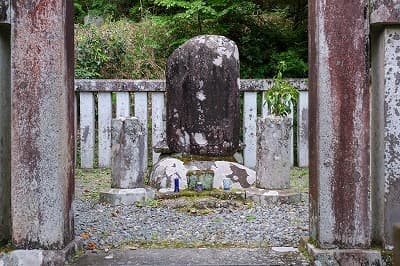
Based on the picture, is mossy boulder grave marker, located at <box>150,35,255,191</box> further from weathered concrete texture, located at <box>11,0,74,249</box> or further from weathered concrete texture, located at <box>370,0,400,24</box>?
weathered concrete texture, located at <box>370,0,400,24</box>

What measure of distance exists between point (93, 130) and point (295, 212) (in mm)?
5157

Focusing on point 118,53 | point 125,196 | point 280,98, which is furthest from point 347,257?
point 118,53

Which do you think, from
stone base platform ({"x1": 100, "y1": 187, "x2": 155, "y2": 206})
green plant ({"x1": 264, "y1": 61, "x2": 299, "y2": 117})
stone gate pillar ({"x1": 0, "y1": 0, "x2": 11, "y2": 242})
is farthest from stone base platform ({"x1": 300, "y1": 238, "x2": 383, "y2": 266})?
green plant ({"x1": 264, "y1": 61, "x2": 299, "y2": 117})

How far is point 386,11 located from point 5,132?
2.66 metres

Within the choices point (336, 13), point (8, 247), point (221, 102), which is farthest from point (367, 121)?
point (221, 102)

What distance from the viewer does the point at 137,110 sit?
32.2ft

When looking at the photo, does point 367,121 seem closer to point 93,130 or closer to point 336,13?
point 336,13

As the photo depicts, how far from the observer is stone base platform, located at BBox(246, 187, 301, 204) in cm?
627

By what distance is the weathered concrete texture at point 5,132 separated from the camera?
358 cm

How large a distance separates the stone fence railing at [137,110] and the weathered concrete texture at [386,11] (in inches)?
249

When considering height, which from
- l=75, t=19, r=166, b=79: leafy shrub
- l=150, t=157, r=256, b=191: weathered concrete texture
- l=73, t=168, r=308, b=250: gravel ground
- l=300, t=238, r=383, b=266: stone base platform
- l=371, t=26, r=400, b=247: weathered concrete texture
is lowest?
l=73, t=168, r=308, b=250: gravel ground

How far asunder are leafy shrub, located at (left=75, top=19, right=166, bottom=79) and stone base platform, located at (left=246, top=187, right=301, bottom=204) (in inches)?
209

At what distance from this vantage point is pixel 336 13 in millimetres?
3422

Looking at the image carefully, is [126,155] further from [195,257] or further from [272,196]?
[195,257]
